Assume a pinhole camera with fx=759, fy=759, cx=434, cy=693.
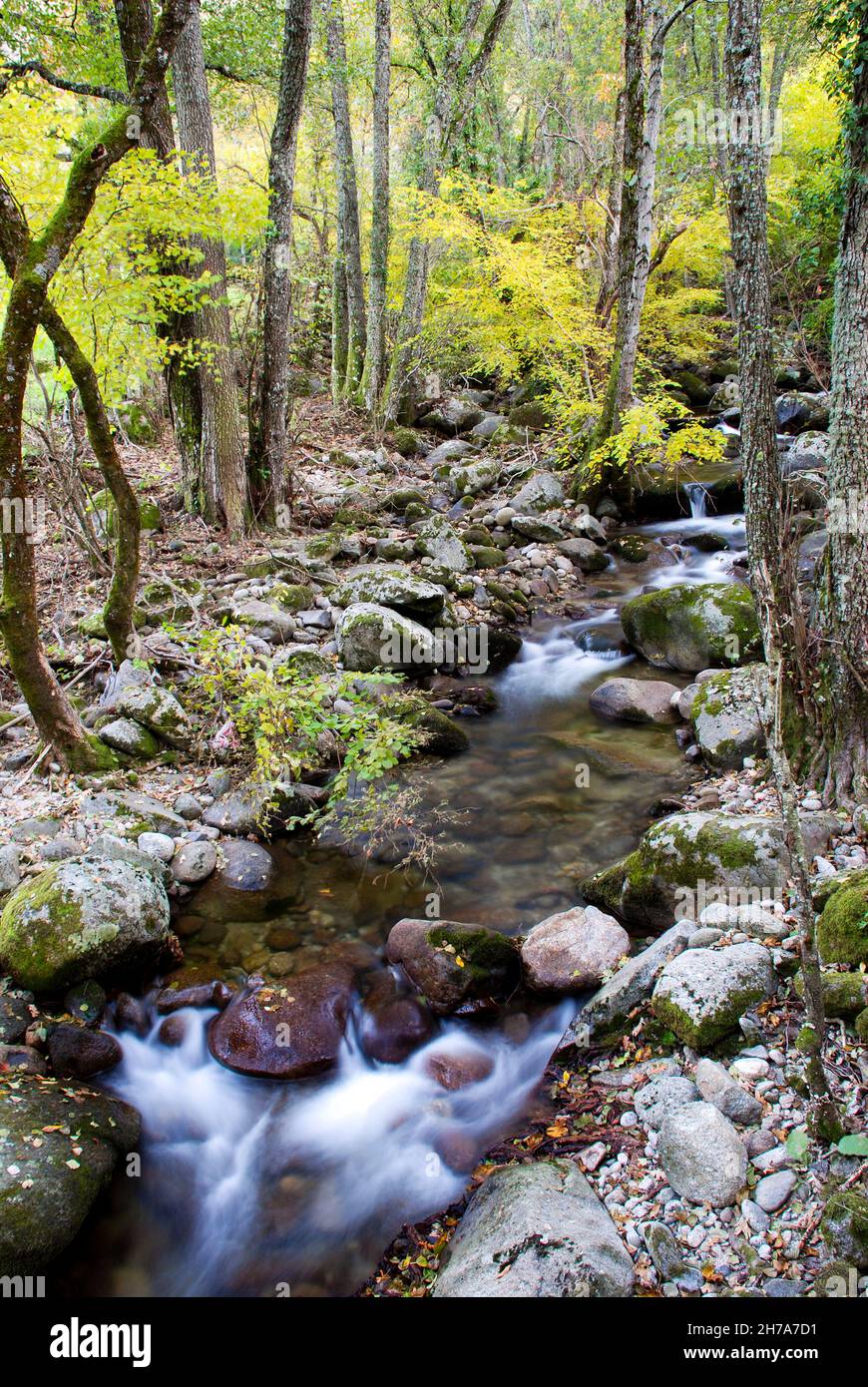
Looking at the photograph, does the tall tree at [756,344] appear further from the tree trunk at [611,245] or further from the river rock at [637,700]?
the tree trunk at [611,245]

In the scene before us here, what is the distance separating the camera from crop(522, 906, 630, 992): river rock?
4605 mm

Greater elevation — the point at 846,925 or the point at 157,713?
the point at 157,713

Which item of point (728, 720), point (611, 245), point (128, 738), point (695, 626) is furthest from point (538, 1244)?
point (611, 245)

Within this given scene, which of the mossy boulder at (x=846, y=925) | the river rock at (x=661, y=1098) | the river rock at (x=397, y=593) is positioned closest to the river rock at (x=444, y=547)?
the river rock at (x=397, y=593)

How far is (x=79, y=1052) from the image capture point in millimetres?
4398

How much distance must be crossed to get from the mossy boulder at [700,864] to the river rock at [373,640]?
4.02 metres

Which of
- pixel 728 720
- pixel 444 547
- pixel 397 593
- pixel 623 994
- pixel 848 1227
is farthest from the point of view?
pixel 444 547

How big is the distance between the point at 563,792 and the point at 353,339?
1462 cm

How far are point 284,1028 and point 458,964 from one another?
114 cm

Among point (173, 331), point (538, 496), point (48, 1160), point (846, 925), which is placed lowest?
point (48, 1160)

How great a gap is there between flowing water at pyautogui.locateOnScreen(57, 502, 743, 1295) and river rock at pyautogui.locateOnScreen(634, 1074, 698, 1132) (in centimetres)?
89

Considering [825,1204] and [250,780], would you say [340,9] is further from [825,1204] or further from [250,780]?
[825,1204]

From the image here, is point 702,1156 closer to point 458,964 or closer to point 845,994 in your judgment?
point 845,994
